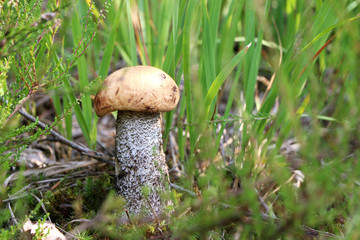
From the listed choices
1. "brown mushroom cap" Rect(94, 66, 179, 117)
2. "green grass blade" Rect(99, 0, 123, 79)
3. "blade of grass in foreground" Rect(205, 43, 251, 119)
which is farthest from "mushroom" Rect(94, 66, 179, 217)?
"green grass blade" Rect(99, 0, 123, 79)

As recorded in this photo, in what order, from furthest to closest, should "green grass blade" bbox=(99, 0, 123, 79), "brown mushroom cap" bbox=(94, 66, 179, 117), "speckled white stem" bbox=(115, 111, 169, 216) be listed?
"green grass blade" bbox=(99, 0, 123, 79) < "speckled white stem" bbox=(115, 111, 169, 216) < "brown mushroom cap" bbox=(94, 66, 179, 117)

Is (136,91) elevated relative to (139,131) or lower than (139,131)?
elevated

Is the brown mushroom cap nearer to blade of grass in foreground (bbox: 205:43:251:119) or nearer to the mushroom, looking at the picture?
the mushroom

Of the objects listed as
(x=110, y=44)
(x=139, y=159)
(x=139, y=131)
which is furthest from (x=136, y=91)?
(x=110, y=44)

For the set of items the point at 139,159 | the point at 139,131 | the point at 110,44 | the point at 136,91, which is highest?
the point at 110,44

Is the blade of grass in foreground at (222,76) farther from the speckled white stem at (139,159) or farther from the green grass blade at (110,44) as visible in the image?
the green grass blade at (110,44)

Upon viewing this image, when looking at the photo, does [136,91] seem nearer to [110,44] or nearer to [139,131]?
[139,131]

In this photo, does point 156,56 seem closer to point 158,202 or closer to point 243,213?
point 158,202

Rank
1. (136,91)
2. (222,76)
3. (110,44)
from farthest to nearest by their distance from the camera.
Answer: (110,44)
(222,76)
(136,91)
